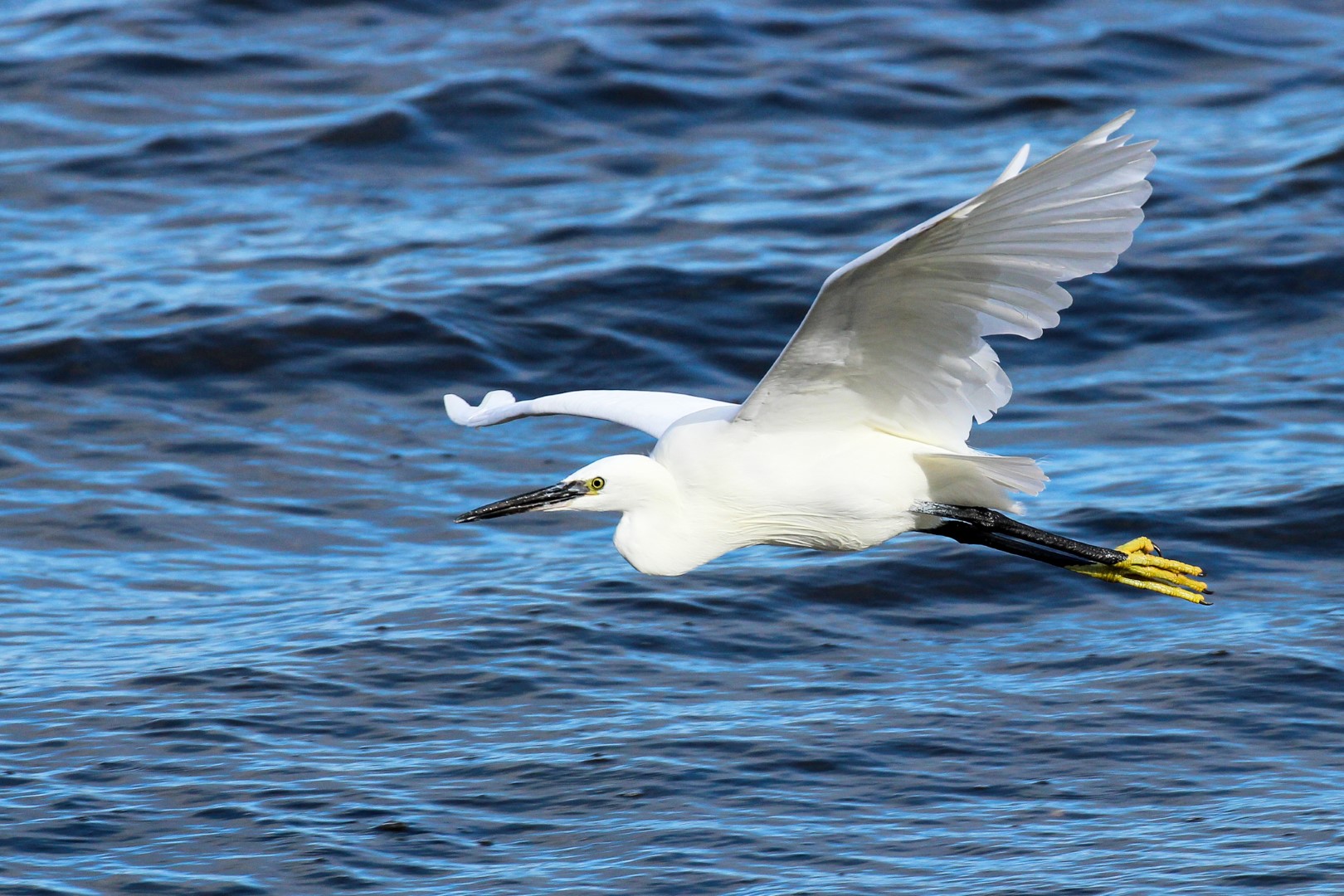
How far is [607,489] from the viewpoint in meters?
5.65

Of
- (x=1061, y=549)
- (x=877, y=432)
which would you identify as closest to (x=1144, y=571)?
(x=1061, y=549)

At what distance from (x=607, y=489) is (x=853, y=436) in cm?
84

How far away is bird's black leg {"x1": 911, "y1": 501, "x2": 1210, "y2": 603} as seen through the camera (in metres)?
6.03

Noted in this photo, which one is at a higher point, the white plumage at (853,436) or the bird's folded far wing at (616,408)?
the bird's folded far wing at (616,408)

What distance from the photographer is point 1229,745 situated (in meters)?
7.28

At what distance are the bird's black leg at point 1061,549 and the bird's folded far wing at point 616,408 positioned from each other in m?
0.94

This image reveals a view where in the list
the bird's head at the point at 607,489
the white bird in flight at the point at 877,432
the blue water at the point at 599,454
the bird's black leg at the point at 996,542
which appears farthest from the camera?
the blue water at the point at 599,454

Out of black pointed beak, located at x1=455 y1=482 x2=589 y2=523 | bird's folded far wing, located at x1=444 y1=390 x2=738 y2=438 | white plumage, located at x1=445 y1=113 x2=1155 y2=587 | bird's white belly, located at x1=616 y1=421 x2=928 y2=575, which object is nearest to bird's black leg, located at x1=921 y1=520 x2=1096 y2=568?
white plumage, located at x1=445 y1=113 x2=1155 y2=587

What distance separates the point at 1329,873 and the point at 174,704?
4.76 m

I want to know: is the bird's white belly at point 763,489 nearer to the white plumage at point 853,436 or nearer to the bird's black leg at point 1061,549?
the white plumage at point 853,436

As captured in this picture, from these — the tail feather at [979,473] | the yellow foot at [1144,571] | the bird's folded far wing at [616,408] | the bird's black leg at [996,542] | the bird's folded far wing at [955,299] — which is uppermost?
the bird's folded far wing at [616,408]

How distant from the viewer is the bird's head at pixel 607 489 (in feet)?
18.4

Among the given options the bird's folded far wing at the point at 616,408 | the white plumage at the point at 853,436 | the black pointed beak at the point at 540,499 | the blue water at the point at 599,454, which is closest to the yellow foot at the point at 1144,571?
the white plumage at the point at 853,436

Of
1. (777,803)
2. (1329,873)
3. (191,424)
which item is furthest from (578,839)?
(191,424)
